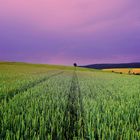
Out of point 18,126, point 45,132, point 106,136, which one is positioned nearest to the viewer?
point 106,136

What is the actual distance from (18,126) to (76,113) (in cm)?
181

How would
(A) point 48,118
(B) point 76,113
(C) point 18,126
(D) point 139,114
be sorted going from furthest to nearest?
(B) point 76,113
(D) point 139,114
(A) point 48,118
(C) point 18,126

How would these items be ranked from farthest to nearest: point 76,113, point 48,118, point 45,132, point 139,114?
point 76,113 → point 139,114 → point 48,118 → point 45,132

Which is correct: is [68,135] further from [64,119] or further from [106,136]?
[64,119]

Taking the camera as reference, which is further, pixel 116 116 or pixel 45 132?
pixel 116 116

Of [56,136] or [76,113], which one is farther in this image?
[76,113]

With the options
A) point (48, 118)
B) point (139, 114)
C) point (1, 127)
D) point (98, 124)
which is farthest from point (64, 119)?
point (139, 114)

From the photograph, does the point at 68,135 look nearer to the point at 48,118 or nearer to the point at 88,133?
the point at 88,133

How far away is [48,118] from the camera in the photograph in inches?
176

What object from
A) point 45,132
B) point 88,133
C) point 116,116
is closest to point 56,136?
point 45,132

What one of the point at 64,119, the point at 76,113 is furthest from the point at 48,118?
Result: the point at 76,113

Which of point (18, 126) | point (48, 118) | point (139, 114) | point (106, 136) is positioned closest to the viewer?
point (106, 136)

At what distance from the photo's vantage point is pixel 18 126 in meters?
3.87

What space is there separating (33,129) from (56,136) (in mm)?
320
